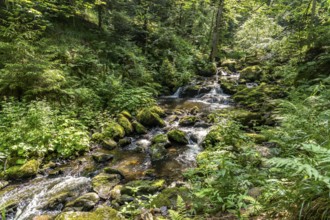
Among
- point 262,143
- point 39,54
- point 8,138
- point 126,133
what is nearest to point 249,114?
point 262,143

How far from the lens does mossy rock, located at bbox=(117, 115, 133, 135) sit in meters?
8.64

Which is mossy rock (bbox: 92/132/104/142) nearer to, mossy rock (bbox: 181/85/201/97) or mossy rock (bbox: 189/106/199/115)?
mossy rock (bbox: 189/106/199/115)

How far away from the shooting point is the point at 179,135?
7.92m

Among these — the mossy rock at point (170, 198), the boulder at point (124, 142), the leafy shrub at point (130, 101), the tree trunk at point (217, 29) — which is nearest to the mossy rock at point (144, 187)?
the mossy rock at point (170, 198)

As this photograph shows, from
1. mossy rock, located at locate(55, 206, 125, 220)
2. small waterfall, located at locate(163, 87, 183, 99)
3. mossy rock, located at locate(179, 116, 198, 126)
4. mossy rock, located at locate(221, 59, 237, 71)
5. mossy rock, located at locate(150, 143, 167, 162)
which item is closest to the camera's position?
mossy rock, located at locate(55, 206, 125, 220)

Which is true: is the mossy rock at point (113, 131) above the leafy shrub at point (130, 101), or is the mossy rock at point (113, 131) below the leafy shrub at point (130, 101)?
below

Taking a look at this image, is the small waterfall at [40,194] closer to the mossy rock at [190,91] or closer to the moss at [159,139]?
the moss at [159,139]

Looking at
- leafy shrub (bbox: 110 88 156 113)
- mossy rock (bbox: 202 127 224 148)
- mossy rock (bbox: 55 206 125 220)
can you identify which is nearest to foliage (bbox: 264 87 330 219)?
mossy rock (bbox: 55 206 125 220)

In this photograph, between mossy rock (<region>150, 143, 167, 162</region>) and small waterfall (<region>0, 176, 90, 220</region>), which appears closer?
small waterfall (<region>0, 176, 90, 220</region>)

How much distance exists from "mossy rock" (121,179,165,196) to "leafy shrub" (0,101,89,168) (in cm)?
257

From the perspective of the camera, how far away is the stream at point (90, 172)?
4.79 m

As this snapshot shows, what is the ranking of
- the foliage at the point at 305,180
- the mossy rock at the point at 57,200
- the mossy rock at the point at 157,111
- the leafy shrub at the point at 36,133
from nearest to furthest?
Answer: the foliage at the point at 305,180 < the mossy rock at the point at 57,200 < the leafy shrub at the point at 36,133 < the mossy rock at the point at 157,111

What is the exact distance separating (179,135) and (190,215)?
15.6ft

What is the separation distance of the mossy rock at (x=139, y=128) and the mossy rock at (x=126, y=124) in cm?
16
